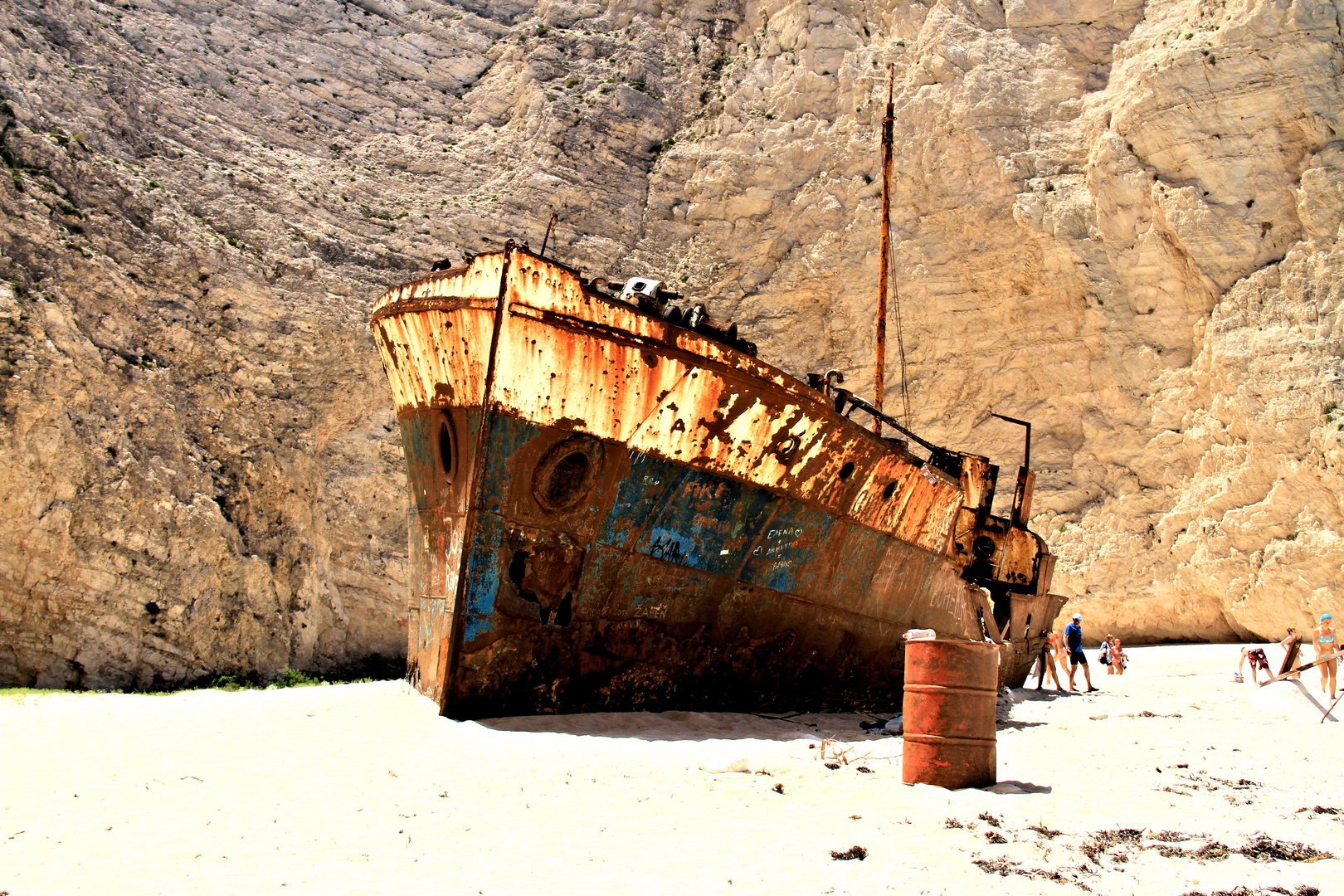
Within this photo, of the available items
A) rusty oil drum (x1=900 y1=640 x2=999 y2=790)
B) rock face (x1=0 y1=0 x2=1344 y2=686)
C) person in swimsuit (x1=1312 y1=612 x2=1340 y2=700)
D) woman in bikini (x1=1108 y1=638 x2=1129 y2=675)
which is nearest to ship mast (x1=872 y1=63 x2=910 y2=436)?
rusty oil drum (x1=900 y1=640 x2=999 y2=790)

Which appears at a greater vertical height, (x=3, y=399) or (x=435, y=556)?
(x=3, y=399)

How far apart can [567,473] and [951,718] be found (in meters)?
3.24

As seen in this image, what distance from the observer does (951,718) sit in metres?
4.98

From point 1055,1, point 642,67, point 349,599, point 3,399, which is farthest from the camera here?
point 642,67

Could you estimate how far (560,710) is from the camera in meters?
6.57

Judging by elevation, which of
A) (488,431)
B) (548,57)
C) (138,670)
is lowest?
(138,670)

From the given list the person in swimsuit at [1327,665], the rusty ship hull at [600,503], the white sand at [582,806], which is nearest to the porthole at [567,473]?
the rusty ship hull at [600,503]

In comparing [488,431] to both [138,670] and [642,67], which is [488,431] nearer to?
[138,670]

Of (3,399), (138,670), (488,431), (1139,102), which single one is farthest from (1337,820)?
(1139,102)

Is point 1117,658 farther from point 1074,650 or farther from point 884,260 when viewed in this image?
point 884,260

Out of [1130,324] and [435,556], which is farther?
[1130,324]

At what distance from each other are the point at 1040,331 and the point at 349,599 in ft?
54.2

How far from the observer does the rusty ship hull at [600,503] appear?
21.3ft

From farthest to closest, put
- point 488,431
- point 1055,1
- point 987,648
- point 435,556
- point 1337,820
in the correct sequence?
point 1055,1 < point 435,556 < point 488,431 < point 987,648 < point 1337,820
